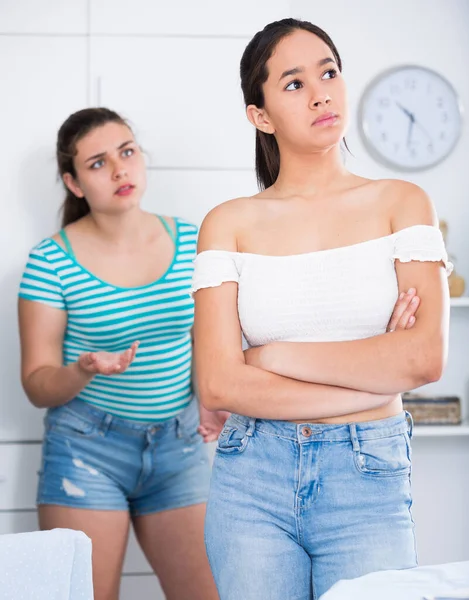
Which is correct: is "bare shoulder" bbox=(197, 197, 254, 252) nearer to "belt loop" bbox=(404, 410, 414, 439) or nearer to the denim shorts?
"belt loop" bbox=(404, 410, 414, 439)

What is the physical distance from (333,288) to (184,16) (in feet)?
5.52

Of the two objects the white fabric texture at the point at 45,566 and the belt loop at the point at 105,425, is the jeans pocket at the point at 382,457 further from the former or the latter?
the belt loop at the point at 105,425

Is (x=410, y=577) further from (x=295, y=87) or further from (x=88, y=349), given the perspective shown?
(x=88, y=349)

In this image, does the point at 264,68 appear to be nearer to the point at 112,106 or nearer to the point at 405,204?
the point at 405,204

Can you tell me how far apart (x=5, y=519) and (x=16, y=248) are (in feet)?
2.78

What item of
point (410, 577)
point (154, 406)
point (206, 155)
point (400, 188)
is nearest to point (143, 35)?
point (206, 155)

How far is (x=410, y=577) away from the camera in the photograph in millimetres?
980

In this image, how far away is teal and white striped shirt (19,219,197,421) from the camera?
7.54 feet

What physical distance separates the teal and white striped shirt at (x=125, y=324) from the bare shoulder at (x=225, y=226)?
2.43 ft

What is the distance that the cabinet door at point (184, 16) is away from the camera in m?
2.84

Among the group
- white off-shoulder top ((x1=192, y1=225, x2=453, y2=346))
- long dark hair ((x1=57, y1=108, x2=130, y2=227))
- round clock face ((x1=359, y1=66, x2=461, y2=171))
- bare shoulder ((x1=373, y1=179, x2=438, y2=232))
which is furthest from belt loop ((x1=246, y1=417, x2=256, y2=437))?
round clock face ((x1=359, y1=66, x2=461, y2=171))

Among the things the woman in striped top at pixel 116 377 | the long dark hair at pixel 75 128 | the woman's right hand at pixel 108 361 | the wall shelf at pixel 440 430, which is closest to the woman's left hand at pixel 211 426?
the woman in striped top at pixel 116 377

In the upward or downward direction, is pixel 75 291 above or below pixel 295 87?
below

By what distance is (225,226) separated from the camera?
158 centimetres
